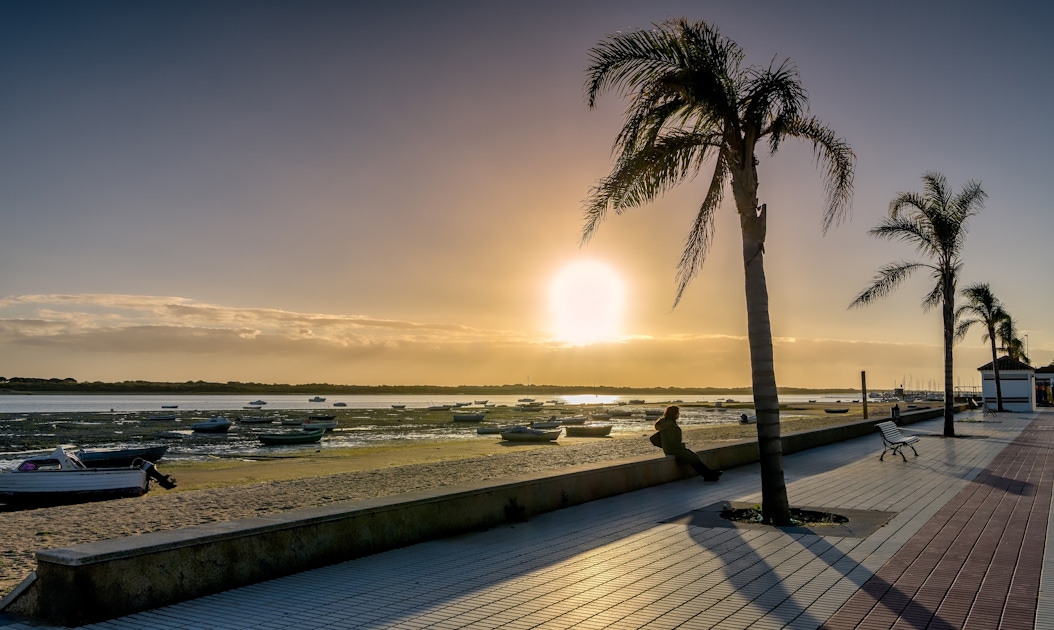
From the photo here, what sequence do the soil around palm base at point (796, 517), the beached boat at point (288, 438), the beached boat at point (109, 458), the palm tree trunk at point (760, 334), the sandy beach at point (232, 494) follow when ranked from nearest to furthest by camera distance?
the soil around palm base at point (796, 517) → the palm tree trunk at point (760, 334) → the sandy beach at point (232, 494) → the beached boat at point (109, 458) → the beached boat at point (288, 438)

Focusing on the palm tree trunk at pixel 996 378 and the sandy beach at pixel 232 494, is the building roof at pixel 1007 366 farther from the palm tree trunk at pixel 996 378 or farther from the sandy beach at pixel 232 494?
the sandy beach at pixel 232 494

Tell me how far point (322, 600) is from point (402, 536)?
1.95 m

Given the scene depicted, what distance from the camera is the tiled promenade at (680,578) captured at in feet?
16.7

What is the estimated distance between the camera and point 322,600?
5707mm

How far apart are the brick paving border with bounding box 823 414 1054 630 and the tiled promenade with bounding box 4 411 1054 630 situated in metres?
0.02

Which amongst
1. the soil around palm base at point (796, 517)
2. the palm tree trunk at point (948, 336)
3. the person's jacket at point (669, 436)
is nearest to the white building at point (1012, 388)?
the palm tree trunk at point (948, 336)

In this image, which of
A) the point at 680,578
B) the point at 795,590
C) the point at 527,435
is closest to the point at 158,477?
the point at 680,578

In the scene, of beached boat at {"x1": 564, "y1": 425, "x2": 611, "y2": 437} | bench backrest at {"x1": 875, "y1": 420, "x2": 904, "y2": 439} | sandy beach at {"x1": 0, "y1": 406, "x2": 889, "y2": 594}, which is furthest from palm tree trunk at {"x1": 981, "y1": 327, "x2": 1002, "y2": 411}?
bench backrest at {"x1": 875, "y1": 420, "x2": 904, "y2": 439}

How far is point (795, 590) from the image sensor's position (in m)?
5.74

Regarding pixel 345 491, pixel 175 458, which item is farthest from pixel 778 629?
pixel 175 458

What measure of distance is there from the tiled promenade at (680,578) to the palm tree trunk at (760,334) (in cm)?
122

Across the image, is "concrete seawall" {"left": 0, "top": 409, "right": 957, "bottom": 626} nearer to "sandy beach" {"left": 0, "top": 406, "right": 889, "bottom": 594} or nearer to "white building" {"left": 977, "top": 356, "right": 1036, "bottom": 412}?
"sandy beach" {"left": 0, "top": 406, "right": 889, "bottom": 594}

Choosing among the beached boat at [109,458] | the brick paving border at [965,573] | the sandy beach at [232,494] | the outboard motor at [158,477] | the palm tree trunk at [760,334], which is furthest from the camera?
the beached boat at [109,458]

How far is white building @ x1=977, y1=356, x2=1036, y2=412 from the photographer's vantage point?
138 ft
